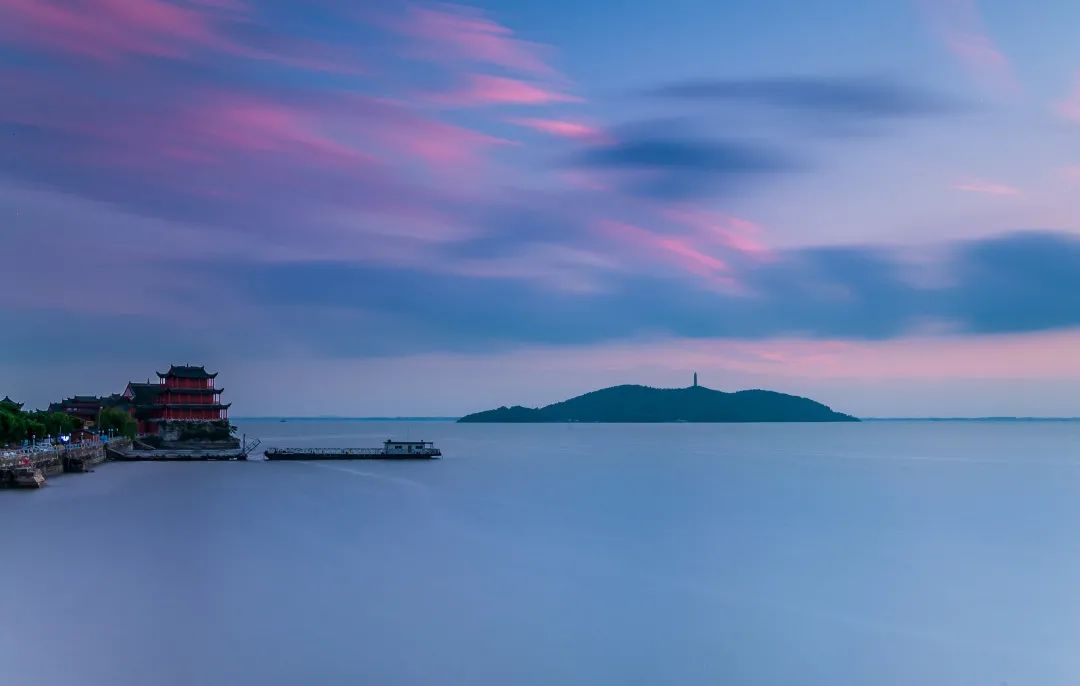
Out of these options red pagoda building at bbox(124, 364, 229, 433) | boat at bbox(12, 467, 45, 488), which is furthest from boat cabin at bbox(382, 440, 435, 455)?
boat at bbox(12, 467, 45, 488)

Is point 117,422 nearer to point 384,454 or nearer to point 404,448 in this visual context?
point 384,454

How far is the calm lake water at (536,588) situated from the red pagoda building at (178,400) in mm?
47561

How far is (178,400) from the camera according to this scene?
108625 mm

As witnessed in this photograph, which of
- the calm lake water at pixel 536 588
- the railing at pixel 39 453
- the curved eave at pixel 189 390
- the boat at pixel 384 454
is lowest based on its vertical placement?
the calm lake water at pixel 536 588

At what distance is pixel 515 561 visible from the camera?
36312mm

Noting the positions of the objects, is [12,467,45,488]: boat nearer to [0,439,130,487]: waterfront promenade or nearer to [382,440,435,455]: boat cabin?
[0,439,130,487]: waterfront promenade

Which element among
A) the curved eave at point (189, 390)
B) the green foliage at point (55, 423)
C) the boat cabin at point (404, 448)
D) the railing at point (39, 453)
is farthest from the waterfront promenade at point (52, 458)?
the boat cabin at point (404, 448)

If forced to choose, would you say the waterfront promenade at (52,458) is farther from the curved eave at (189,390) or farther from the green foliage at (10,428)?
the curved eave at (189,390)

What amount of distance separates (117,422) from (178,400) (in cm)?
891

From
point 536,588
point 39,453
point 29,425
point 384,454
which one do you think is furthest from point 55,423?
point 536,588

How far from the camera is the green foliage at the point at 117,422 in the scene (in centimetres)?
10854

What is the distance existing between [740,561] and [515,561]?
962 cm

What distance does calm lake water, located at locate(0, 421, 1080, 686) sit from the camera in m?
22.0

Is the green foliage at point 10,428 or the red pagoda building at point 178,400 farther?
the red pagoda building at point 178,400
